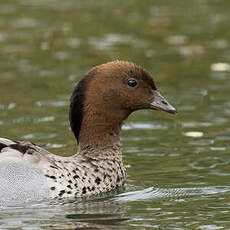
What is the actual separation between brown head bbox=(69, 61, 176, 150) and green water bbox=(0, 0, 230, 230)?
802 millimetres

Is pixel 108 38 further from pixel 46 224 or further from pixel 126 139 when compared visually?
pixel 46 224

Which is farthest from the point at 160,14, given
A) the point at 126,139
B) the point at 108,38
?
the point at 126,139

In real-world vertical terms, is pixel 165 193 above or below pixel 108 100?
below

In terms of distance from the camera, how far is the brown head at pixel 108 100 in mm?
11734

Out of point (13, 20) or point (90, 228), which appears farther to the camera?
point (13, 20)

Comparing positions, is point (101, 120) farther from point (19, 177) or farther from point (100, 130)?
point (19, 177)

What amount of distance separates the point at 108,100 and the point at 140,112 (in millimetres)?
3823

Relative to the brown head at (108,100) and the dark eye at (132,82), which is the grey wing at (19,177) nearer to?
the brown head at (108,100)

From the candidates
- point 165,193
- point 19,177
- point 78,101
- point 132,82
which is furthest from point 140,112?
point 19,177

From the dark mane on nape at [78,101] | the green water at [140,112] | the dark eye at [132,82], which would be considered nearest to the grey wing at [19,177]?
the green water at [140,112]

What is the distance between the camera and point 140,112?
51.3 ft

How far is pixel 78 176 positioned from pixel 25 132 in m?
3.19

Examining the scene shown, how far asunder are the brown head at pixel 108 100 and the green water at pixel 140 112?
0.80m

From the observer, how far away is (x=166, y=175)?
40.4 feet
